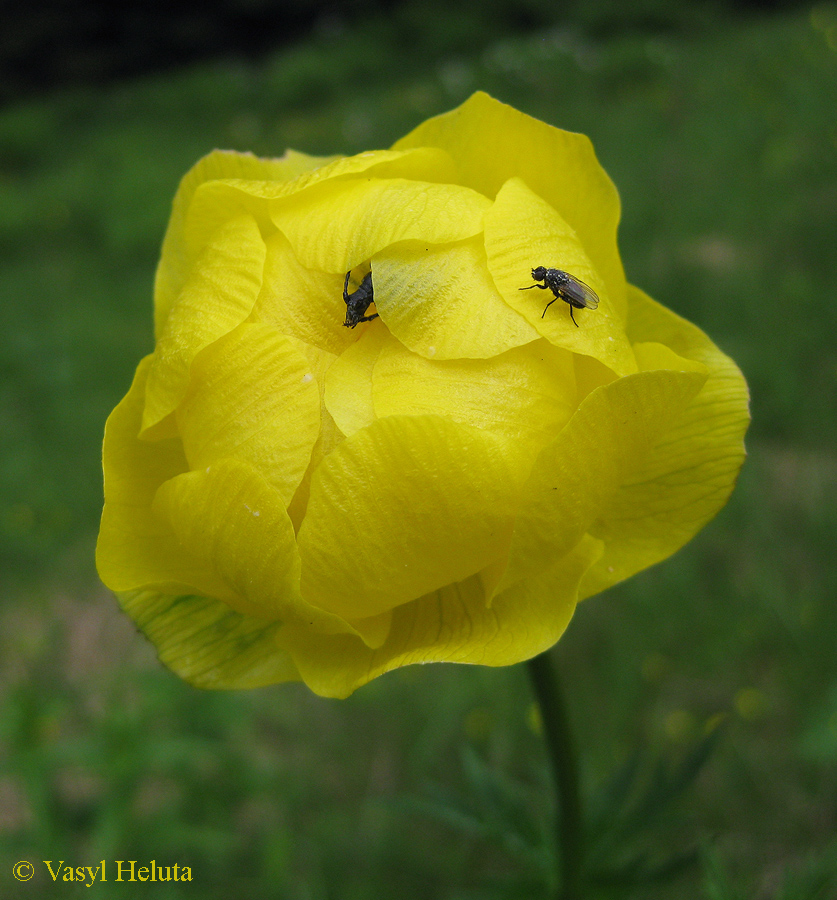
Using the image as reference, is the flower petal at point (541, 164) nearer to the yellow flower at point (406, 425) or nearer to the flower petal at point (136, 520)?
the yellow flower at point (406, 425)

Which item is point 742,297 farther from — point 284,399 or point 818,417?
point 284,399

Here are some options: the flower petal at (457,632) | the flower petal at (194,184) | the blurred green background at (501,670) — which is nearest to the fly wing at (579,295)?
the flower petal at (457,632)

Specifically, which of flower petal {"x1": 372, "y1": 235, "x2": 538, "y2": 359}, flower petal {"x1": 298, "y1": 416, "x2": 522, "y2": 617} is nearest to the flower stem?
flower petal {"x1": 298, "y1": 416, "x2": 522, "y2": 617}

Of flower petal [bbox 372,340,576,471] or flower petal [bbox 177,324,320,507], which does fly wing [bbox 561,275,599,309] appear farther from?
flower petal [bbox 177,324,320,507]

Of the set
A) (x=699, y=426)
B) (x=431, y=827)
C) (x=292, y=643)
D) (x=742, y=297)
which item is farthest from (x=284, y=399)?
(x=742, y=297)

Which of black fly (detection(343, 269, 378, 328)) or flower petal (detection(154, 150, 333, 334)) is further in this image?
flower petal (detection(154, 150, 333, 334))

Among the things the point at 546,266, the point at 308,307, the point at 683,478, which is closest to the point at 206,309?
the point at 308,307

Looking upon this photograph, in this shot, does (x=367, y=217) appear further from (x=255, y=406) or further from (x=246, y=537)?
(x=246, y=537)
